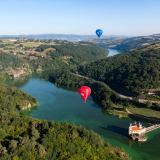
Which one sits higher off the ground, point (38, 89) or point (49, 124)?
point (49, 124)

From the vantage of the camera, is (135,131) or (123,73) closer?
(135,131)

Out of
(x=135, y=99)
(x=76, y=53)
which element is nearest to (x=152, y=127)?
(x=135, y=99)

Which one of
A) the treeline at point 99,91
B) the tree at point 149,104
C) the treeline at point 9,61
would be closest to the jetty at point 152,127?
the tree at point 149,104

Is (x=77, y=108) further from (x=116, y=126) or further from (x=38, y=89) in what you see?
(x=38, y=89)

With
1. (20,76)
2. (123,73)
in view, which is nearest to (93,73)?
(123,73)

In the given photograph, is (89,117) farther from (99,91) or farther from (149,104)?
(149,104)

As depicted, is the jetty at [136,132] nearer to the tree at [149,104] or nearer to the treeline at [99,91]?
the tree at [149,104]

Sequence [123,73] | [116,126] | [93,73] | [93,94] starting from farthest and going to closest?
[93,73], [123,73], [93,94], [116,126]
